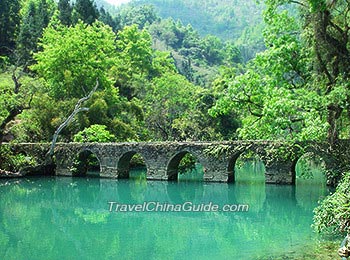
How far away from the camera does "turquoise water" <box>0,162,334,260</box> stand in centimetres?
929

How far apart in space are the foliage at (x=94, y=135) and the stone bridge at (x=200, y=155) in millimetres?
766

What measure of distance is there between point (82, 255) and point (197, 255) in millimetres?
2324

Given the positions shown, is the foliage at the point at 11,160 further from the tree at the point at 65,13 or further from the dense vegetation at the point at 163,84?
the tree at the point at 65,13

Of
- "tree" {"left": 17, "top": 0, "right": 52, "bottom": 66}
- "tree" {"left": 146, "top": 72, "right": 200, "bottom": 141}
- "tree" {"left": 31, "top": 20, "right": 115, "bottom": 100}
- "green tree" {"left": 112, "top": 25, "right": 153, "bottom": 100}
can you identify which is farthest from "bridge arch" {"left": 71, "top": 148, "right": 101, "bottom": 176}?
"tree" {"left": 17, "top": 0, "right": 52, "bottom": 66}

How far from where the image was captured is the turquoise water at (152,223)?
9.29m

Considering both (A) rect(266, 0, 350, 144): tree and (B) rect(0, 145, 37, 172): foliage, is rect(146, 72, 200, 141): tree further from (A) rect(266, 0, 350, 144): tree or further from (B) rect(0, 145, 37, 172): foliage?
(A) rect(266, 0, 350, 144): tree

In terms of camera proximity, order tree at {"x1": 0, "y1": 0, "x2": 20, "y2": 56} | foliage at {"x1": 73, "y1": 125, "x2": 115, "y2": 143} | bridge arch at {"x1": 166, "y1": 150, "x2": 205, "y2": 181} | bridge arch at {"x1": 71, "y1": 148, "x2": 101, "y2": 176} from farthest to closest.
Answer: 1. tree at {"x1": 0, "y1": 0, "x2": 20, "y2": 56}
2. foliage at {"x1": 73, "y1": 125, "x2": 115, "y2": 143}
3. bridge arch at {"x1": 71, "y1": 148, "x2": 101, "y2": 176}
4. bridge arch at {"x1": 166, "y1": 150, "x2": 205, "y2": 181}

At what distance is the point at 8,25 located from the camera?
4156cm

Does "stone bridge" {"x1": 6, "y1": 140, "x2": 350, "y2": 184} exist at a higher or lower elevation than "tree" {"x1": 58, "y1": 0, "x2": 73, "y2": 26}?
lower

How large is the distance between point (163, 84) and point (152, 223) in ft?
76.8

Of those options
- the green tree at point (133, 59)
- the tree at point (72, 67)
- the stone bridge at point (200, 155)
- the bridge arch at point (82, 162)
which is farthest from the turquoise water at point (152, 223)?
the green tree at point (133, 59)

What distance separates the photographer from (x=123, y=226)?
11969 mm

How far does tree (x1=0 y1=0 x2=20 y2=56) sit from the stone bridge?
19.7m

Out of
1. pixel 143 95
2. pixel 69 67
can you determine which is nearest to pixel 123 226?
pixel 69 67
